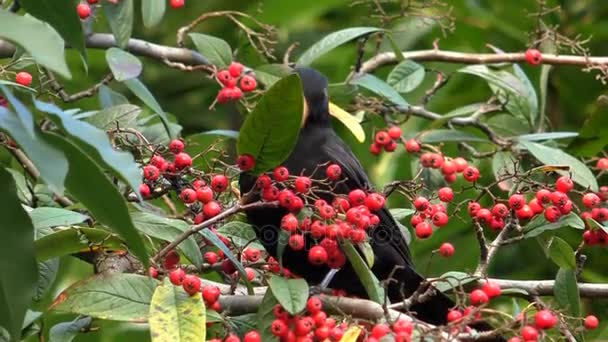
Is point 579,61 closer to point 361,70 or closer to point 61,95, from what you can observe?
point 361,70

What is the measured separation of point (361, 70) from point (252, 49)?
338 millimetres

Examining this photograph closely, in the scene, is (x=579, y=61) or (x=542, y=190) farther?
(x=579, y=61)

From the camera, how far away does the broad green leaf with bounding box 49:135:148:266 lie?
5.55ft

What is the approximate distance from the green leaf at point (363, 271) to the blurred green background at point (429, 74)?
4.35 ft

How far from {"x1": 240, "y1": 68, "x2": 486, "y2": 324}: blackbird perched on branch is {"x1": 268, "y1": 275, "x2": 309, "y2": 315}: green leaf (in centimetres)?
17

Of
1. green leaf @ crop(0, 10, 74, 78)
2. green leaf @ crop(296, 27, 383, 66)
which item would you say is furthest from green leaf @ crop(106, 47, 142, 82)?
green leaf @ crop(0, 10, 74, 78)

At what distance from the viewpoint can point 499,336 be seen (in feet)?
7.43

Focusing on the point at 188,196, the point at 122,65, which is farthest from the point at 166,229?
the point at 122,65

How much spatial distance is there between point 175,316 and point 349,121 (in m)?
1.19

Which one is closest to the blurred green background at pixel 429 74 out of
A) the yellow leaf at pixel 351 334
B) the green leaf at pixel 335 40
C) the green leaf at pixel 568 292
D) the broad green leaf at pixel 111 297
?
the green leaf at pixel 335 40

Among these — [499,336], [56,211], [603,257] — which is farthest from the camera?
[603,257]

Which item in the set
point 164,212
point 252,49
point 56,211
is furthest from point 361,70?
point 56,211

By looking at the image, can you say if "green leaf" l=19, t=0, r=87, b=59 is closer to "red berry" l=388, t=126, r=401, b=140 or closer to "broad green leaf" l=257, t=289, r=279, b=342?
"broad green leaf" l=257, t=289, r=279, b=342

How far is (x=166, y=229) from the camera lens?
2404 millimetres
